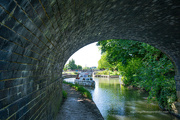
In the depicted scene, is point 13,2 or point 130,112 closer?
point 13,2

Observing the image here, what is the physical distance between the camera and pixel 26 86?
8.02 ft

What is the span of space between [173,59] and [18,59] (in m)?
8.95

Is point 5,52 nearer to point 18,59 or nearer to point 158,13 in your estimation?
point 18,59

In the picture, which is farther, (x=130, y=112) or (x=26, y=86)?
(x=130, y=112)

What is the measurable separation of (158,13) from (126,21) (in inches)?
48.9

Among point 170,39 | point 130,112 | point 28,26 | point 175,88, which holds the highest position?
point 170,39

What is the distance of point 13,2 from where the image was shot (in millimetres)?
1285

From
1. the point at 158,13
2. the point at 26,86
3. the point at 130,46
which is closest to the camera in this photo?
the point at 26,86

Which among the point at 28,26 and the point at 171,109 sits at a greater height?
the point at 28,26

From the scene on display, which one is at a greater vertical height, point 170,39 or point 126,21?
point 126,21

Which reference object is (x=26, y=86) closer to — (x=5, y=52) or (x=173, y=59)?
(x=5, y=52)

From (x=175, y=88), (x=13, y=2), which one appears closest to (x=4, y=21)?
(x=13, y=2)

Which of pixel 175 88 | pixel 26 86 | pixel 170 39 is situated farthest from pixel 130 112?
pixel 26 86

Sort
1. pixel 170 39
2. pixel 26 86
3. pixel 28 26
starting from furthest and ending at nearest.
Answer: pixel 170 39 → pixel 26 86 → pixel 28 26
